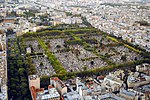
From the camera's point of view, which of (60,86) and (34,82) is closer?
(60,86)

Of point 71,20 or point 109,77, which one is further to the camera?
point 71,20

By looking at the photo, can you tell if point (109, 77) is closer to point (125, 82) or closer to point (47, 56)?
point (125, 82)

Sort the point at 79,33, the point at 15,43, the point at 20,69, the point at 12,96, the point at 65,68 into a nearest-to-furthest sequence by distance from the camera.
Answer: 1. the point at 12,96
2. the point at 20,69
3. the point at 65,68
4. the point at 15,43
5. the point at 79,33

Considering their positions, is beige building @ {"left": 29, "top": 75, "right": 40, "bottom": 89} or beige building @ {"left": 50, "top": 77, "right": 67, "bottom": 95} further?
beige building @ {"left": 29, "top": 75, "right": 40, "bottom": 89}

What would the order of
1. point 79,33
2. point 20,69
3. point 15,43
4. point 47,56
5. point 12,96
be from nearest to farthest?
point 12,96, point 20,69, point 47,56, point 15,43, point 79,33

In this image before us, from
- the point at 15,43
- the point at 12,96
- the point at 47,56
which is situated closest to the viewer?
the point at 12,96

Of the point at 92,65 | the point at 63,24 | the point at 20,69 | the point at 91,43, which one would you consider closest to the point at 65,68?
the point at 92,65

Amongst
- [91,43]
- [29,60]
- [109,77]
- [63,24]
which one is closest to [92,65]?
[109,77]

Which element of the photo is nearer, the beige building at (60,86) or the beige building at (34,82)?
the beige building at (60,86)

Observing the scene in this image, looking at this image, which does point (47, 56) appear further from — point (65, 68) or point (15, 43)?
point (15, 43)
